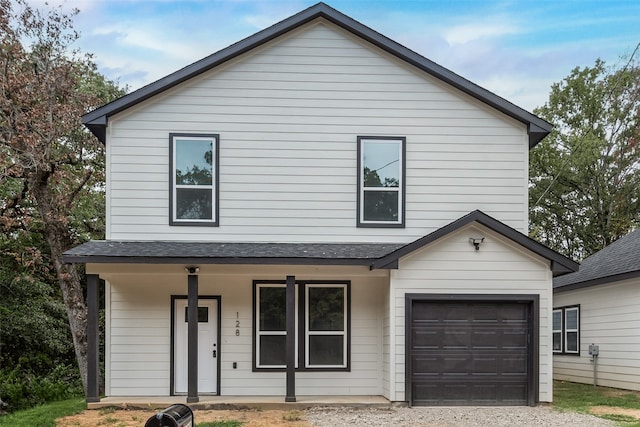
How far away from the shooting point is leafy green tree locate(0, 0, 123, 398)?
1516 cm

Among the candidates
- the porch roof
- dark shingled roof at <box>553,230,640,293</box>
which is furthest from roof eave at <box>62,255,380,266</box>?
dark shingled roof at <box>553,230,640,293</box>

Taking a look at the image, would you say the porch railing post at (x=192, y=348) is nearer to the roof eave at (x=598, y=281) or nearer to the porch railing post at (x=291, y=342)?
the porch railing post at (x=291, y=342)

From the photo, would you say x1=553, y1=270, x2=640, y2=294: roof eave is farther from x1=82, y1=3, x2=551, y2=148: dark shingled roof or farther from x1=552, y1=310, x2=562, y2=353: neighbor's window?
x1=82, y1=3, x2=551, y2=148: dark shingled roof

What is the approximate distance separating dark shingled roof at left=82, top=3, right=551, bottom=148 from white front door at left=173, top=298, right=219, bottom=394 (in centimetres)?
395

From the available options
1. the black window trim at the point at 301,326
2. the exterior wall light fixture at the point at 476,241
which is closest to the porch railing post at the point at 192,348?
the black window trim at the point at 301,326

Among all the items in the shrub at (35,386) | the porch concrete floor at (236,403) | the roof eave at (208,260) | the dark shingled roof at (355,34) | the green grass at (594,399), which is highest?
the dark shingled roof at (355,34)

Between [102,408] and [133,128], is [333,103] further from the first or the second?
[102,408]

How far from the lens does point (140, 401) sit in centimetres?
1115

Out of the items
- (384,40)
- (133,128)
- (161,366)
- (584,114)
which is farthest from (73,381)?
(584,114)

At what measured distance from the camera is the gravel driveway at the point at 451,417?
9.62 m

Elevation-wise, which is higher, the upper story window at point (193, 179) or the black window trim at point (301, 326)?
the upper story window at point (193, 179)

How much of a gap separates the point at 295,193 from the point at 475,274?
3754 mm

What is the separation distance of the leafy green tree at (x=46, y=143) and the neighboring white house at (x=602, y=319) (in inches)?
499

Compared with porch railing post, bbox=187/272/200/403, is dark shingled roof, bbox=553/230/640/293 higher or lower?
higher
